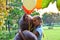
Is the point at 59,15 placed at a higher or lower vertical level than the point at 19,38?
higher

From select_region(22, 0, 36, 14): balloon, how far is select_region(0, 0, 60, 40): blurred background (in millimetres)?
38

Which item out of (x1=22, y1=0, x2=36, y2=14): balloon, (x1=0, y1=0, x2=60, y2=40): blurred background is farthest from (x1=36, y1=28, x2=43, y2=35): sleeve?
(x1=22, y1=0, x2=36, y2=14): balloon

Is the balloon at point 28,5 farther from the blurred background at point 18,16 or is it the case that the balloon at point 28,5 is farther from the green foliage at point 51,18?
the green foliage at point 51,18

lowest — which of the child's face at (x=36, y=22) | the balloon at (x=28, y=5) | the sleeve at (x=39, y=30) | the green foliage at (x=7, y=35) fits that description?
the green foliage at (x=7, y=35)

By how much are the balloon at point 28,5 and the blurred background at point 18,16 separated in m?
0.04

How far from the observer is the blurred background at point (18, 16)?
6.45 ft

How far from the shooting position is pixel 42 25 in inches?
77.8

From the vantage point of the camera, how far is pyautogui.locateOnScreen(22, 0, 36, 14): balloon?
6.29ft

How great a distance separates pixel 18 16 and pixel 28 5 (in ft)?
0.46

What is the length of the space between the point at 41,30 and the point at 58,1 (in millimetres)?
306

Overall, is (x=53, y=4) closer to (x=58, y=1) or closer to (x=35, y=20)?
(x=58, y=1)

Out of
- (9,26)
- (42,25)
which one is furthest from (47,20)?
(9,26)

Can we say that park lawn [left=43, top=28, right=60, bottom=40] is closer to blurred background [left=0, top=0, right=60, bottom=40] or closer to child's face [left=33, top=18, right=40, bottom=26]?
blurred background [left=0, top=0, right=60, bottom=40]

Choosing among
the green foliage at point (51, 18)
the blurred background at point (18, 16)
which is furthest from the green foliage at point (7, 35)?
the green foliage at point (51, 18)
